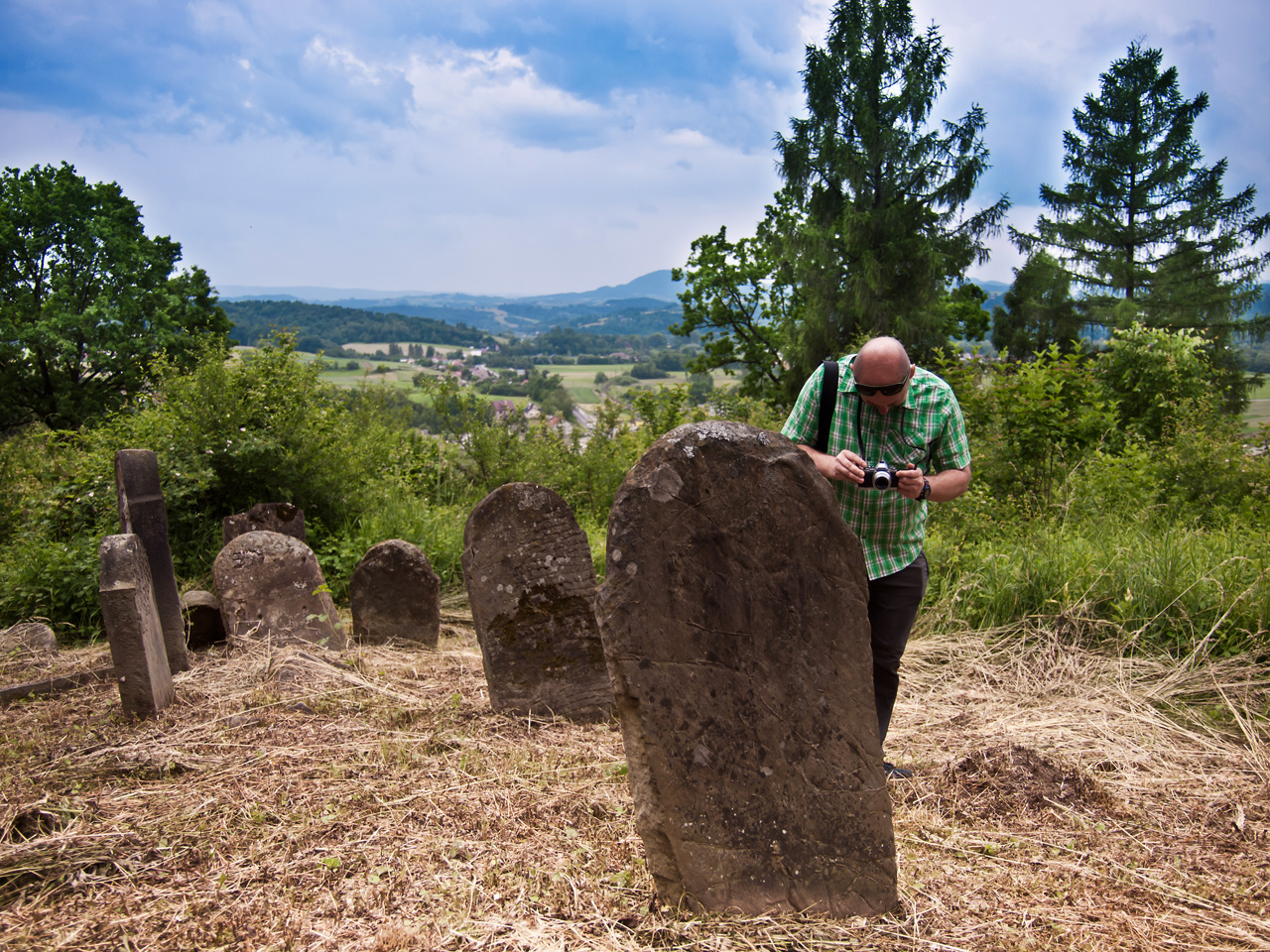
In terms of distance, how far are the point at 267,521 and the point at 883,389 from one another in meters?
5.83

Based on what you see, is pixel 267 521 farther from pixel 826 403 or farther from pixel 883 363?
pixel 883 363

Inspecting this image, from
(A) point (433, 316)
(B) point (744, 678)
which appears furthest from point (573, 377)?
(B) point (744, 678)

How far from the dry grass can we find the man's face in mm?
1665

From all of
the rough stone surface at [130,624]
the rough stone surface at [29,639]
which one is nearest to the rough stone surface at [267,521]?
the rough stone surface at [29,639]

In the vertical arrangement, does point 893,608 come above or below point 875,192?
below

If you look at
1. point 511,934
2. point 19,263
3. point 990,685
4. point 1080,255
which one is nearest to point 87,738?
point 511,934

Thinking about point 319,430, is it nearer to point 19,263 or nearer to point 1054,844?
point 1054,844

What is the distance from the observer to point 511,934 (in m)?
2.26

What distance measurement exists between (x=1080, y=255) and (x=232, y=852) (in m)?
30.5

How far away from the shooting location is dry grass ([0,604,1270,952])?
232 cm

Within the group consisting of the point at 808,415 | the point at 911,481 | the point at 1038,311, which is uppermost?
the point at 1038,311

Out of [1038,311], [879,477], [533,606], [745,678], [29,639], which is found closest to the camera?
[745,678]

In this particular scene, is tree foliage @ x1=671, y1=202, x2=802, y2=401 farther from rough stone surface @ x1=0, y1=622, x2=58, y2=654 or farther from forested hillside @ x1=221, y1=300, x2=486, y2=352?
rough stone surface @ x1=0, y1=622, x2=58, y2=654

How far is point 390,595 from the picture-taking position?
594 cm
